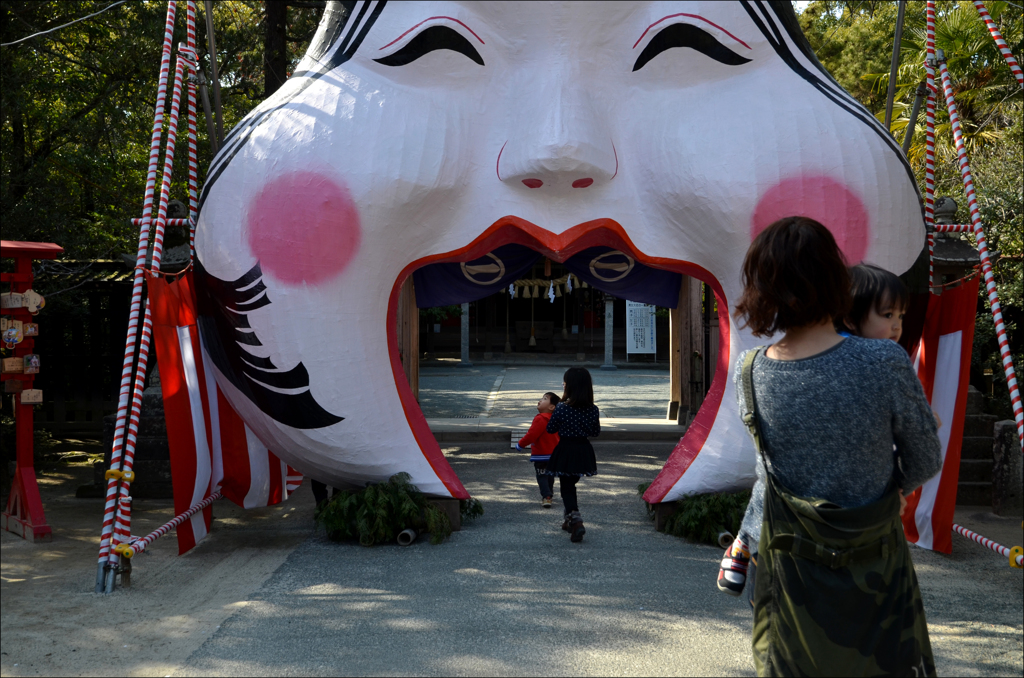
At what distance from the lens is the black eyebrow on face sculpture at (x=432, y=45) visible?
5527mm

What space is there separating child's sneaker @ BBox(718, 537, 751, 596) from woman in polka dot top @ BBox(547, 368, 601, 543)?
10.7 feet

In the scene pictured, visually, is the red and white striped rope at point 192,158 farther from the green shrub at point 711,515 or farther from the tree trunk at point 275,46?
the green shrub at point 711,515

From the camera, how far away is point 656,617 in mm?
4320

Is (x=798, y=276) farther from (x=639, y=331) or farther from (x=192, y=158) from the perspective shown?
(x=639, y=331)

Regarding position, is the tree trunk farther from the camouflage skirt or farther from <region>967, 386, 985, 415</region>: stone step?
the camouflage skirt

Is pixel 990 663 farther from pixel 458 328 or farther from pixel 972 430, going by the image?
pixel 458 328

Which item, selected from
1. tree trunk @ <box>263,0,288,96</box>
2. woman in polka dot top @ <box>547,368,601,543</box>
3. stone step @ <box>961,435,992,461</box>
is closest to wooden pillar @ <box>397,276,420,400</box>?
tree trunk @ <box>263,0,288,96</box>

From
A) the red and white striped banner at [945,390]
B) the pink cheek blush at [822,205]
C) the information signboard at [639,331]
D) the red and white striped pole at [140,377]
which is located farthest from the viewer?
the information signboard at [639,331]

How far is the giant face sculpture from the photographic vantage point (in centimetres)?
525

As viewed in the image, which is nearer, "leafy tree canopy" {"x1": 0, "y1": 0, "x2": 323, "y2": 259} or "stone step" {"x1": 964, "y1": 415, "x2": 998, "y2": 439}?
"stone step" {"x1": 964, "y1": 415, "x2": 998, "y2": 439}

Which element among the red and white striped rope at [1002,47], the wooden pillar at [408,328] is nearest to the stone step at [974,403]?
the red and white striped rope at [1002,47]

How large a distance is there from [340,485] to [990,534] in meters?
4.72

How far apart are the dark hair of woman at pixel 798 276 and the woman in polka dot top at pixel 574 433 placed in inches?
143

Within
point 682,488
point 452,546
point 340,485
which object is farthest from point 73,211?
point 682,488
